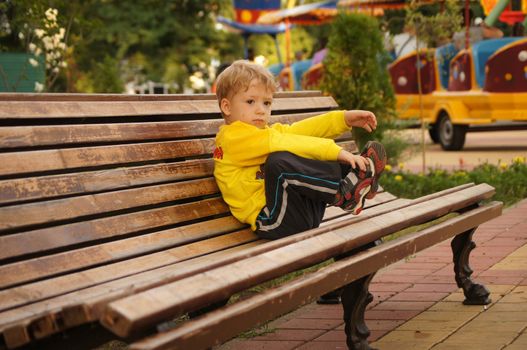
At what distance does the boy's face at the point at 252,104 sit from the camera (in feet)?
13.1

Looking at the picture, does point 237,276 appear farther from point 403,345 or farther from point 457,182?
point 457,182

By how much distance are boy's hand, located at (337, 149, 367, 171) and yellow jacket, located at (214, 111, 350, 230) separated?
2cm

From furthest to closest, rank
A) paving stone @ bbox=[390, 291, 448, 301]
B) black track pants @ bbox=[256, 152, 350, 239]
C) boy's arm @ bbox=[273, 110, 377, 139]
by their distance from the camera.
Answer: paving stone @ bbox=[390, 291, 448, 301], boy's arm @ bbox=[273, 110, 377, 139], black track pants @ bbox=[256, 152, 350, 239]

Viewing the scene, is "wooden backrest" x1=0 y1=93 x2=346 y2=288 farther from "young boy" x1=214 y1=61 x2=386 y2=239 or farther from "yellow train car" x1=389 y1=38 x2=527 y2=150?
"yellow train car" x1=389 y1=38 x2=527 y2=150

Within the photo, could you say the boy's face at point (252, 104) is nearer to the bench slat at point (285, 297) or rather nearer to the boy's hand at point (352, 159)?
the boy's hand at point (352, 159)

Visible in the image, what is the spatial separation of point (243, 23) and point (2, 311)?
25.3 metres

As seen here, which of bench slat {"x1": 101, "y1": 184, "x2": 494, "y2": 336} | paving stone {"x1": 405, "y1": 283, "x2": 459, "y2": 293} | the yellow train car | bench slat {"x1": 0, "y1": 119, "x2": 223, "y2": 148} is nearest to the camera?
bench slat {"x1": 101, "y1": 184, "x2": 494, "y2": 336}

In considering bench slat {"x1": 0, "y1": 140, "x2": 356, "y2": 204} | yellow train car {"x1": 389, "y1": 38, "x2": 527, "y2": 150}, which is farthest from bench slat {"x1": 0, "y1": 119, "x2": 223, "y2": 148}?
yellow train car {"x1": 389, "y1": 38, "x2": 527, "y2": 150}

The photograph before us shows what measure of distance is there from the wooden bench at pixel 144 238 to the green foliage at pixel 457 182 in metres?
4.13

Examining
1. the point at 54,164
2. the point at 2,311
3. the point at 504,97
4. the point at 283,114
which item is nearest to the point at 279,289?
the point at 2,311

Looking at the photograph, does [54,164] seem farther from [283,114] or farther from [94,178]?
[283,114]

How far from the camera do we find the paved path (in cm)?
384

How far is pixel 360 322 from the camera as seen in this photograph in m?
3.58

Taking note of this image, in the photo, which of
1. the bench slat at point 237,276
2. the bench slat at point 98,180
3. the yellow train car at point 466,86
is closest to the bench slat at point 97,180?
the bench slat at point 98,180
